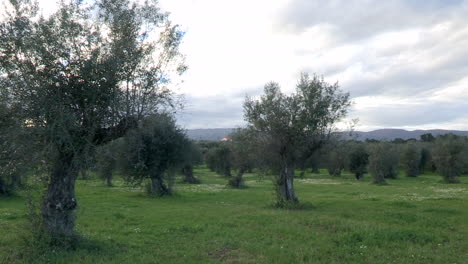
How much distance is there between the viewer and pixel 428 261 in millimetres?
11570

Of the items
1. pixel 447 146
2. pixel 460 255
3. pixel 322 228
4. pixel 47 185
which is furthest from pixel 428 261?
pixel 447 146

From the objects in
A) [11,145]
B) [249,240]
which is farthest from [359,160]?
[11,145]

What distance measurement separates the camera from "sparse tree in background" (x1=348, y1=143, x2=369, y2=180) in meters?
74.4

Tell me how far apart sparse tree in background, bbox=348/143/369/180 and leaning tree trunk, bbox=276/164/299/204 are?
1969 inches

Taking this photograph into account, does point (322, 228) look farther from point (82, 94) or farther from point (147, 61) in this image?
point (82, 94)

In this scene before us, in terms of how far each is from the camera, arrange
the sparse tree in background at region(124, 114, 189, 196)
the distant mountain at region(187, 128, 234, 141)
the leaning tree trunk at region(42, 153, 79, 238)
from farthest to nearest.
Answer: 1. the sparse tree in background at region(124, 114, 189, 196)
2. the distant mountain at region(187, 128, 234, 141)
3. the leaning tree trunk at region(42, 153, 79, 238)

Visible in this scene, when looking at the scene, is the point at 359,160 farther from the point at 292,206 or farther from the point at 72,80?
the point at 72,80

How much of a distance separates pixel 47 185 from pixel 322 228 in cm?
1094

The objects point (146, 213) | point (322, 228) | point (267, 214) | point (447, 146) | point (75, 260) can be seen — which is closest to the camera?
point (75, 260)

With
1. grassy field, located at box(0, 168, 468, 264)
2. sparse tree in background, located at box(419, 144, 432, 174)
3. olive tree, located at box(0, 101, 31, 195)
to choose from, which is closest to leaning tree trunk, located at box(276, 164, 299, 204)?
grassy field, located at box(0, 168, 468, 264)

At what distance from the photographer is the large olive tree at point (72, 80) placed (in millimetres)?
10867

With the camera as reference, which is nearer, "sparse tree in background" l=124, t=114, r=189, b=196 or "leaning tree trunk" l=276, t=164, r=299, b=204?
"leaning tree trunk" l=276, t=164, r=299, b=204

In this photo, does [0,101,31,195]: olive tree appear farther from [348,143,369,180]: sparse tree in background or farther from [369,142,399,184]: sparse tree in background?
[348,143,369,180]: sparse tree in background

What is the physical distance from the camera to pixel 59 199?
12438mm
